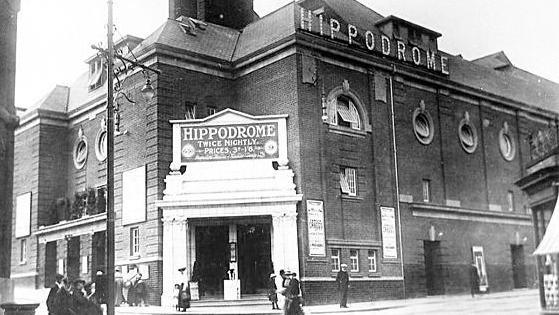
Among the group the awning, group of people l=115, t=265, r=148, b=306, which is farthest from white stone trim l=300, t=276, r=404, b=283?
the awning

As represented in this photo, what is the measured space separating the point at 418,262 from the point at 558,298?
61.6ft

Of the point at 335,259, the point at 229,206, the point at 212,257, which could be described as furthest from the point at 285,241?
the point at 212,257

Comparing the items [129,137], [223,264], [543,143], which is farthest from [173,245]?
[543,143]

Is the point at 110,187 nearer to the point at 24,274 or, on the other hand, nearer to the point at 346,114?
the point at 346,114

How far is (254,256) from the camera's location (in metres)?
29.5

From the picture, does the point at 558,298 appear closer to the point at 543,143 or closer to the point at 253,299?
the point at 543,143

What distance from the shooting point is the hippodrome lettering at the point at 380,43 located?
31.1 metres

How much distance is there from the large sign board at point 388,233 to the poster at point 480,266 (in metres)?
5.32

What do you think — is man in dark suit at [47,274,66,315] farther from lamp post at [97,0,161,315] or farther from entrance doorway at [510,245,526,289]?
entrance doorway at [510,245,526,289]

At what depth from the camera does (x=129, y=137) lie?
1296 inches

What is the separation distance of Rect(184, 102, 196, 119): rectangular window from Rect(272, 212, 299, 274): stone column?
6754 millimetres

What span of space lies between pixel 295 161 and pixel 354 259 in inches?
204

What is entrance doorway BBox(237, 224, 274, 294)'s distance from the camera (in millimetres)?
29406

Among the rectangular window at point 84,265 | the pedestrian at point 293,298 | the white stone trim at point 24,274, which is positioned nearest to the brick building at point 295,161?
the rectangular window at point 84,265
